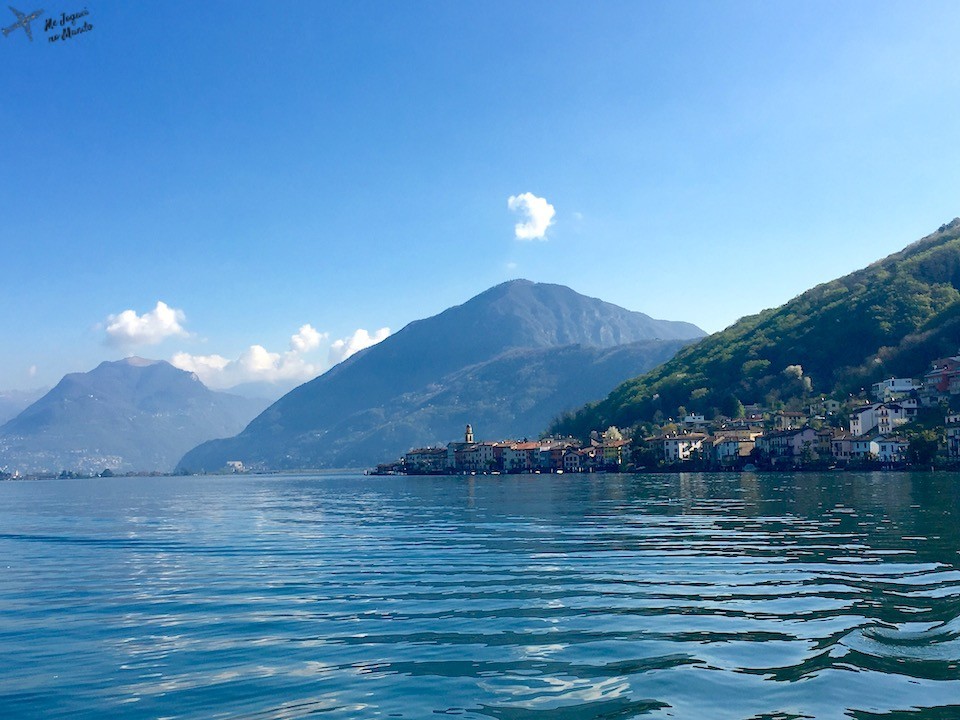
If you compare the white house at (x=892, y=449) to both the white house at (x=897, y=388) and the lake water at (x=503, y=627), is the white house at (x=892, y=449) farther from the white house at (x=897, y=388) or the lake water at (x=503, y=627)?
the lake water at (x=503, y=627)

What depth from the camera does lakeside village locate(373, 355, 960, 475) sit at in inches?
4380

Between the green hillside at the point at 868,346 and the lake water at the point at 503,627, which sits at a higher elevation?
the green hillside at the point at 868,346

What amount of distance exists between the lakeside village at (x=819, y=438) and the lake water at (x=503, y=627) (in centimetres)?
8804

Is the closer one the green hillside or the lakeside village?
the lakeside village

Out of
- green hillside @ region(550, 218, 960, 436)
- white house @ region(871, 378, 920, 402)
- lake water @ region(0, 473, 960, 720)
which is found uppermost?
green hillside @ region(550, 218, 960, 436)

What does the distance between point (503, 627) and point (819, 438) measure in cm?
12637

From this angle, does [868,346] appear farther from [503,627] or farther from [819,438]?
[503,627]

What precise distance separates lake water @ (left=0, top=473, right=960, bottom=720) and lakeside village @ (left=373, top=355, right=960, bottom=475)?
289ft

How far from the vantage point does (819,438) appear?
13025cm

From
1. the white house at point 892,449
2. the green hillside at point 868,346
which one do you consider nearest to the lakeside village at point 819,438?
the white house at point 892,449

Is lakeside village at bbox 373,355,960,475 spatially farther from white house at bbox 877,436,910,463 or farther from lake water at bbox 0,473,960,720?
lake water at bbox 0,473,960,720

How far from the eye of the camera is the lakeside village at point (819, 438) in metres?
111

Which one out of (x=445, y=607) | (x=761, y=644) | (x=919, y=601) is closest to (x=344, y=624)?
(x=445, y=607)

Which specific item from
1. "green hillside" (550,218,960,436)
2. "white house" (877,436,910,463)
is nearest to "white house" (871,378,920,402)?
"green hillside" (550,218,960,436)
